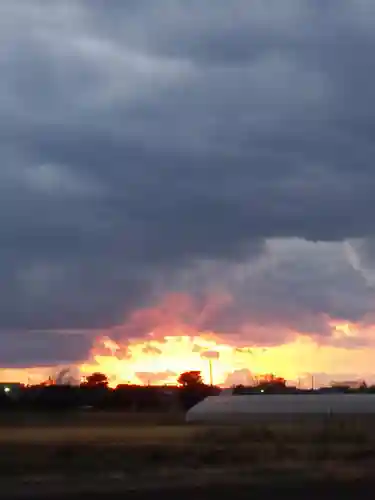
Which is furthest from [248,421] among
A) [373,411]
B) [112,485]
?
[112,485]

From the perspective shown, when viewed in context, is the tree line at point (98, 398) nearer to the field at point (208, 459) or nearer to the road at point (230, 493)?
the field at point (208, 459)

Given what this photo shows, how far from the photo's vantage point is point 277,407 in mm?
89500

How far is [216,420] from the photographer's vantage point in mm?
88312

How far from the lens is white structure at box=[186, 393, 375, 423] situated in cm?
8750

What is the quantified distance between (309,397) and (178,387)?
326ft

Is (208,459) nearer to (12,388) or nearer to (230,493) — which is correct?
(230,493)

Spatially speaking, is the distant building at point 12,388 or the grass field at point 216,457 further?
the distant building at point 12,388

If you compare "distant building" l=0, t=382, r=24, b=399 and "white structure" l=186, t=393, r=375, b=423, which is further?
"distant building" l=0, t=382, r=24, b=399

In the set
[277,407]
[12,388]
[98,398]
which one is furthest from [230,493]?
[12,388]

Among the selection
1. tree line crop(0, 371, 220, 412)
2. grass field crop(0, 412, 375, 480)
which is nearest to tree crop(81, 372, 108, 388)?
tree line crop(0, 371, 220, 412)

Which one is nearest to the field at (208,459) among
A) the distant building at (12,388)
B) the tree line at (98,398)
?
the tree line at (98,398)

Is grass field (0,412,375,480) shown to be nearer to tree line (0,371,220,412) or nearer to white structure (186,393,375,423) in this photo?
white structure (186,393,375,423)

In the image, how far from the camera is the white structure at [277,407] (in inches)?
3445

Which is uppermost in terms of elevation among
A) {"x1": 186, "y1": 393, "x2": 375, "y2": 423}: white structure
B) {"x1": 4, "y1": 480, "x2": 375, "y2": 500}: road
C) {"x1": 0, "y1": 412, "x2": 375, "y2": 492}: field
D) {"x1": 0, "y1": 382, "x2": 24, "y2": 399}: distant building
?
{"x1": 0, "y1": 382, "x2": 24, "y2": 399}: distant building
